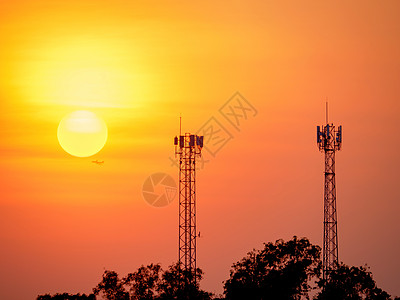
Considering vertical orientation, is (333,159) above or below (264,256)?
above

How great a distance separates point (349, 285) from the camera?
422 ft

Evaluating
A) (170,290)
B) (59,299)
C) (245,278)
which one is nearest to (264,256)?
(245,278)

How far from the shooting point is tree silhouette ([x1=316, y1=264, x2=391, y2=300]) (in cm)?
12681

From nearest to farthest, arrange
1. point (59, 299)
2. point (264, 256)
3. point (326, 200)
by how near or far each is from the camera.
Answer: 1. point (326, 200)
2. point (264, 256)
3. point (59, 299)

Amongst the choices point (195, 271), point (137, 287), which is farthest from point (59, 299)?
point (195, 271)

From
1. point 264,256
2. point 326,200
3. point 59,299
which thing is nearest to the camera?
point 326,200

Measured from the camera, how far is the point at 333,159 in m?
130

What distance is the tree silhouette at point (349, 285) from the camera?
126812 mm

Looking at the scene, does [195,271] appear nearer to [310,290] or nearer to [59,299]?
[310,290]

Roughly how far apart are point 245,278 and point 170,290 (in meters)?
10.0

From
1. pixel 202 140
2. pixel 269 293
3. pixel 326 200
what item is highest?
pixel 202 140

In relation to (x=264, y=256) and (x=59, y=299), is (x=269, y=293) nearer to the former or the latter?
(x=264, y=256)

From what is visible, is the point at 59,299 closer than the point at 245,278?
No

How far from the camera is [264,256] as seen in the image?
13600cm
